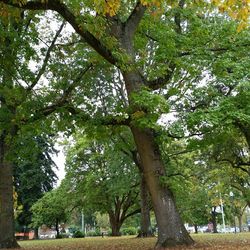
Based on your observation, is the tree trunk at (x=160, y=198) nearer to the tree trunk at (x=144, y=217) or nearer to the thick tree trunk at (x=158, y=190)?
the thick tree trunk at (x=158, y=190)

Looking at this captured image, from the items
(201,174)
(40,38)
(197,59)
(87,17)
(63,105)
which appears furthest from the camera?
(201,174)

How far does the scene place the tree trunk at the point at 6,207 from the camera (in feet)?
56.3

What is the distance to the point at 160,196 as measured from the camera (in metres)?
12.1

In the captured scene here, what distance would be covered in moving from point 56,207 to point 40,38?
77.2 feet

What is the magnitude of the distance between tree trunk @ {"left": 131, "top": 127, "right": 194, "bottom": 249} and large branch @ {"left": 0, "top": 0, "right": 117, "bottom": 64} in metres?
3.06

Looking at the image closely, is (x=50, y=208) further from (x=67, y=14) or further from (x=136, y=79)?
(x=67, y=14)

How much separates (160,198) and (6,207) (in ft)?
30.4

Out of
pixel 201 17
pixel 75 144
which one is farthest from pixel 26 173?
pixel 201 17

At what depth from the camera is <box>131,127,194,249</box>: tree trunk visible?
1152cm

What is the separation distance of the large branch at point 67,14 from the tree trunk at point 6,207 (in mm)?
9504

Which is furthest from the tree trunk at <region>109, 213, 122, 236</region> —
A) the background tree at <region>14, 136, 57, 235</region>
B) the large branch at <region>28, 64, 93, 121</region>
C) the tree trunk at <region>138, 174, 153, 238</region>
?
the large branch at <region>28, 64, 93, 121</region>

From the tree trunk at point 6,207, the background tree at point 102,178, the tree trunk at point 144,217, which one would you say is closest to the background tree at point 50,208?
the background tree at point 102,178

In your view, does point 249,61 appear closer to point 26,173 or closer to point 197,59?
point 197,59

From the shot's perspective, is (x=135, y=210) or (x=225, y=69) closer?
(x=225, y=69)
